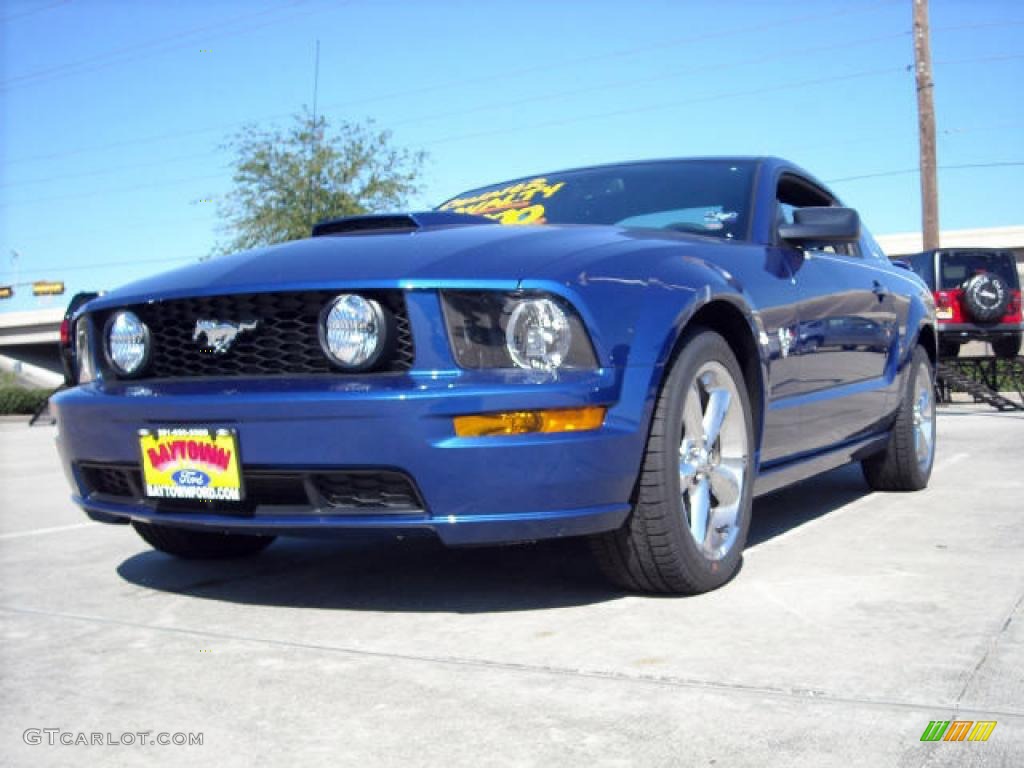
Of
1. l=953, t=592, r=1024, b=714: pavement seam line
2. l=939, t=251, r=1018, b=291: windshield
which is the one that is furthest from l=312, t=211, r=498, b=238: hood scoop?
l=939, t=251, r=1018, b=291: windshield

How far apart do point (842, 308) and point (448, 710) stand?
2.67 m

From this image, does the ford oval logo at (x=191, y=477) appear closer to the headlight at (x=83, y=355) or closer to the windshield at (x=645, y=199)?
the headlight at (x=83, y=355)

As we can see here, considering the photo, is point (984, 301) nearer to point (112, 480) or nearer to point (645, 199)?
point (645, 199)

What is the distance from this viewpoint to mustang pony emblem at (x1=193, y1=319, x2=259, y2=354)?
123 inches

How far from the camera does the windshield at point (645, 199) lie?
4.10 metres

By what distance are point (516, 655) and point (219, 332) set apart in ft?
3.85

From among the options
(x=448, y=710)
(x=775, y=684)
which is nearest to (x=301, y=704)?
(x=448, y=710)

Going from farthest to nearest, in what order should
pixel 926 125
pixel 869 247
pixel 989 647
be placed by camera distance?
pixel 926 125 < pixel 869 247 < pixel 989 647

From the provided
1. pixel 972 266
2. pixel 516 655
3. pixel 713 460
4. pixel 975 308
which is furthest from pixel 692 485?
pixel 972 266

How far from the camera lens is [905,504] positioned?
507cm

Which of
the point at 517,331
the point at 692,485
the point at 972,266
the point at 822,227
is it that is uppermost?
the point at 822,227

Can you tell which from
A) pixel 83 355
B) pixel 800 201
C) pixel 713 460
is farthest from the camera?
pixel 800 201

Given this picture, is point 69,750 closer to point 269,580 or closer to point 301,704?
point 301,704

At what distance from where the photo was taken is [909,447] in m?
5.30
